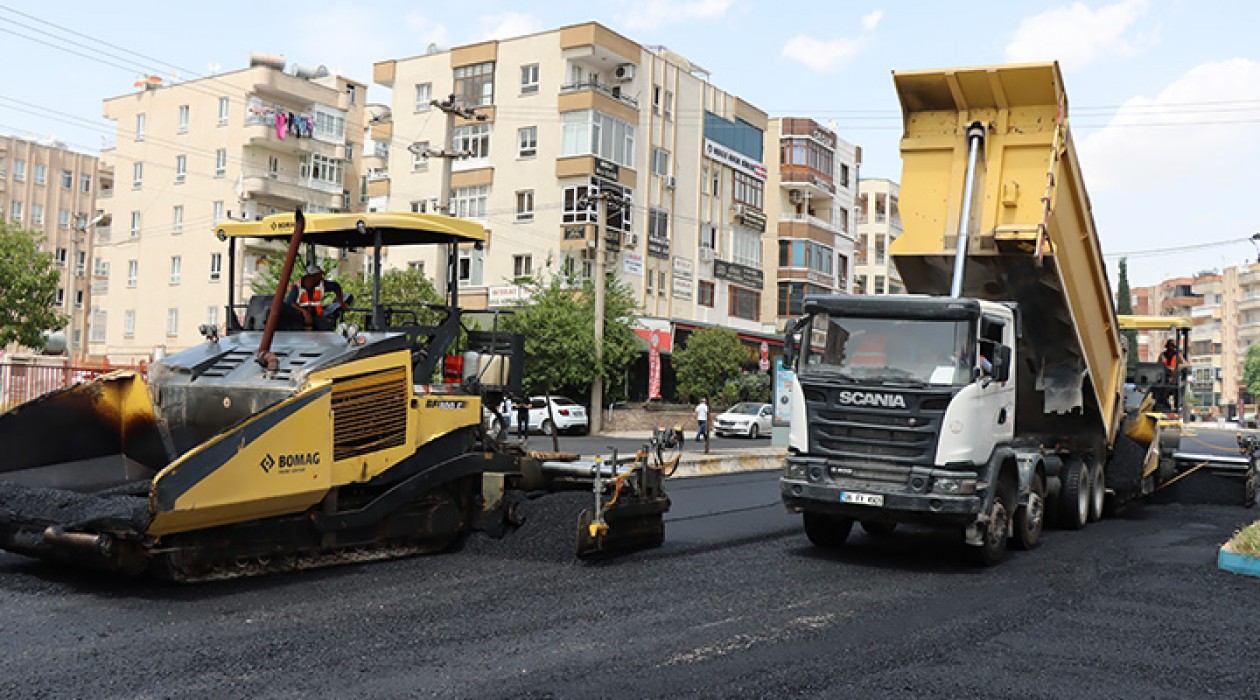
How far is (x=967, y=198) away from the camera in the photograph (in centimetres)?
1097

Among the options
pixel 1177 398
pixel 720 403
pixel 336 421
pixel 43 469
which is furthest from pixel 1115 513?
pixel 720 403

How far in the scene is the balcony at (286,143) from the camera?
5038 centimetres

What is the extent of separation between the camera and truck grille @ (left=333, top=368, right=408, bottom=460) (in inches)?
312

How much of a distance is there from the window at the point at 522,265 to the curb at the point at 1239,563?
123 ft

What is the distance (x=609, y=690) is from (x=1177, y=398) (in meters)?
14.5

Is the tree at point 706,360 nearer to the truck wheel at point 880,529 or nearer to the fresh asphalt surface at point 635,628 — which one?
the truck wheel at point 880,529

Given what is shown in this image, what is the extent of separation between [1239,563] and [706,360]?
3485 cm

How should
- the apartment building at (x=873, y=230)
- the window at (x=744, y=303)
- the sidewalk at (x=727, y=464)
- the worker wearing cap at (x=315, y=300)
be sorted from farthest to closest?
the apartment building at (x=873, y=230), the window at (x=744, y=303), the sidewalk at (x=727, y=464), the worker wearing cap at (x=315, y=300)

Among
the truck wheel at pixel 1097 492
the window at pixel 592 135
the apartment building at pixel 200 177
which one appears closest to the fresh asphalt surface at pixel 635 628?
the truck wheel at pixel 1097 492

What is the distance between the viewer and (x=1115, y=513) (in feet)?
48.0

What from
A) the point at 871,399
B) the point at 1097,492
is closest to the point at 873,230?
the point at 1097,492

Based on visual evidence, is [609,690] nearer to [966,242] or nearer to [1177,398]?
[966,242]

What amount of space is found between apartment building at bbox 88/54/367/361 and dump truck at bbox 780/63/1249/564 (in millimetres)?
42281

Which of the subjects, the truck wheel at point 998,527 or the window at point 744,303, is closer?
the truck wheel at point 998,527
